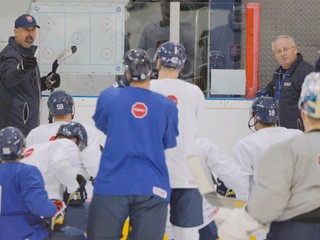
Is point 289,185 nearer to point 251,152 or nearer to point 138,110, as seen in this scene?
point 138,110

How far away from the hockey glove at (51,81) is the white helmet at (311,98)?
Answer: 418 centimetres

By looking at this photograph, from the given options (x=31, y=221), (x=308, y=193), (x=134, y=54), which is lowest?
(x=31, y=221)

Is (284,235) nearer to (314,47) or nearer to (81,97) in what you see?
(81,97)

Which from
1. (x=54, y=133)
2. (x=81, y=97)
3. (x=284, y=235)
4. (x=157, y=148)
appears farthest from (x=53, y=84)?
(x=284, y=235)

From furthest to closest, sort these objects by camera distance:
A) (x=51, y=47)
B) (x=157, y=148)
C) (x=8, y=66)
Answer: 1. (x=51, y=47)
2. (x=8, y=66)
3. (x=157, y=148)

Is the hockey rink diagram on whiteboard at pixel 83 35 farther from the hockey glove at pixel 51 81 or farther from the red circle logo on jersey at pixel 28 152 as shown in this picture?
the red circle logo on jersey at pixel 28 152

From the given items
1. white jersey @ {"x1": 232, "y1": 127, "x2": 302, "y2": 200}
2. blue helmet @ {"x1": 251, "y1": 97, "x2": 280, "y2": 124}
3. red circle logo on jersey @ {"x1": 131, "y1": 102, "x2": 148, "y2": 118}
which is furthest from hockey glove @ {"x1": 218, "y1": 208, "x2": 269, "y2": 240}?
blue helmet @ {"x1": 251, "y1": 97, "x2": 280, "y2": 124}

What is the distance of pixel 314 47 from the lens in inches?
337

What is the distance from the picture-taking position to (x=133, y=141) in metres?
4.43

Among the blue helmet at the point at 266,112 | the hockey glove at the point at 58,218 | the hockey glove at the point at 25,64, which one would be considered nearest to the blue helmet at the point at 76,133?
the hockey glove at the point at 58,218

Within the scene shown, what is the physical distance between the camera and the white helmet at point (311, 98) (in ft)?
11.4

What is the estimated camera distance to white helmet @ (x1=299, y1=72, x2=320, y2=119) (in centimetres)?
347

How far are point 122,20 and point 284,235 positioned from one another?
4.80 meters

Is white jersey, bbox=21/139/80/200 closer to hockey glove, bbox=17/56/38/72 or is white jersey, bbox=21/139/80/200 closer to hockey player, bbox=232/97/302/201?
hockey player, bbox=232/97/302/201
